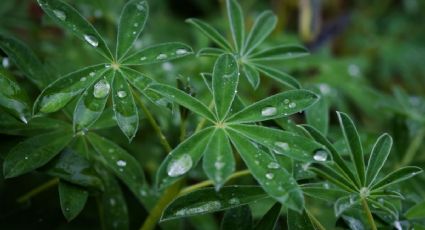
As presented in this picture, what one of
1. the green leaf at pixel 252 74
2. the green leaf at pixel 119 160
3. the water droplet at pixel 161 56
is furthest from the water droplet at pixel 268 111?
the green leaf at pixel 119 160

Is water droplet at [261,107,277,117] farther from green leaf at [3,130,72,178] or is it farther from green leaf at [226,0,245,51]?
green leaf at [3,130,72,178]

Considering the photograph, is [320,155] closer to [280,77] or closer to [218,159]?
[218,159]

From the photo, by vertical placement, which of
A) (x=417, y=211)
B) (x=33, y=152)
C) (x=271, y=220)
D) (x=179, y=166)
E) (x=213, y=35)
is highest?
(x=213, y=35)

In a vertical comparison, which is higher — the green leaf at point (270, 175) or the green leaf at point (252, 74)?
the green leaf at point (252, 74)

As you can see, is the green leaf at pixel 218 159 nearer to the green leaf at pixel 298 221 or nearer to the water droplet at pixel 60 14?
the green leaf at pixel 298 221

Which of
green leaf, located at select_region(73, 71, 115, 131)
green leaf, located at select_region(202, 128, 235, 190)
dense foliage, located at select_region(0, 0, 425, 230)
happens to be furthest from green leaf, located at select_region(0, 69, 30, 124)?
green leaf, located at select_region(202, 128, 235, 190)

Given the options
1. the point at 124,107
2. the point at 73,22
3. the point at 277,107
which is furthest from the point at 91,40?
the point at 277,107

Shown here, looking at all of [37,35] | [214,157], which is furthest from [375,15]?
[214,157]
